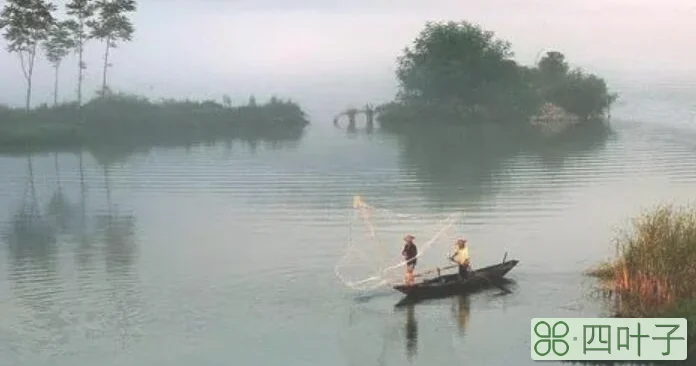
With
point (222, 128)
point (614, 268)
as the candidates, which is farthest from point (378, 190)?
point (222, 128)

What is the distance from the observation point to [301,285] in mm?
21703

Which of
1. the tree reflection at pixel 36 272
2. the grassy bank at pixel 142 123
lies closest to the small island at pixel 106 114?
the grassy bank at pixel 142 123

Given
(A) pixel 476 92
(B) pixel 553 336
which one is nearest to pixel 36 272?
(B) pixel 553 336

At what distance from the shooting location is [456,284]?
20.6 meters

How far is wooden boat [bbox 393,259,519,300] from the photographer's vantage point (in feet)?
66.1

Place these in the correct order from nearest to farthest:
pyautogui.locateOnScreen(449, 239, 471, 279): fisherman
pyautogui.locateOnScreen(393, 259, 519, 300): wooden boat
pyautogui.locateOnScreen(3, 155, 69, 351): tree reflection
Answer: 1. pyautogui.locateOnScreen(3, 155, 69, 351): tree reflection
2. pyautogui.locateOnScreen(393, 259, 519, 300): wooden boat
3. pyautogui.locateOnScreen(449, 239, 471, 279): fisherman

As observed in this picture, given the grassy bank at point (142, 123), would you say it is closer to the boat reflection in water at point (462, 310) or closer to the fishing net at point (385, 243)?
the fishing net at point (385, 243)

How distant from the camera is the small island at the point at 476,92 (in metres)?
76.8

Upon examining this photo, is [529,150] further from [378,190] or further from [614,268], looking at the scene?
[614,268]

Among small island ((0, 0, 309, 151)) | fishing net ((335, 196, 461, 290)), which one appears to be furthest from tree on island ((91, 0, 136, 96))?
fishing net ((335, 196, 461, 290))

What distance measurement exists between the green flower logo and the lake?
70.7 inches

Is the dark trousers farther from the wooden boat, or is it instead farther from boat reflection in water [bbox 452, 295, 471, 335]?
boat reflection in water [bbox 452, 295, 471, 335]

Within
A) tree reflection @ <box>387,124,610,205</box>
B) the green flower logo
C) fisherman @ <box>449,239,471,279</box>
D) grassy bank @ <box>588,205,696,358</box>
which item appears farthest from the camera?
tree reflection @ <box>387,124,610,205</box>

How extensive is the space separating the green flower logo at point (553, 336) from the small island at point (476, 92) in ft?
200
